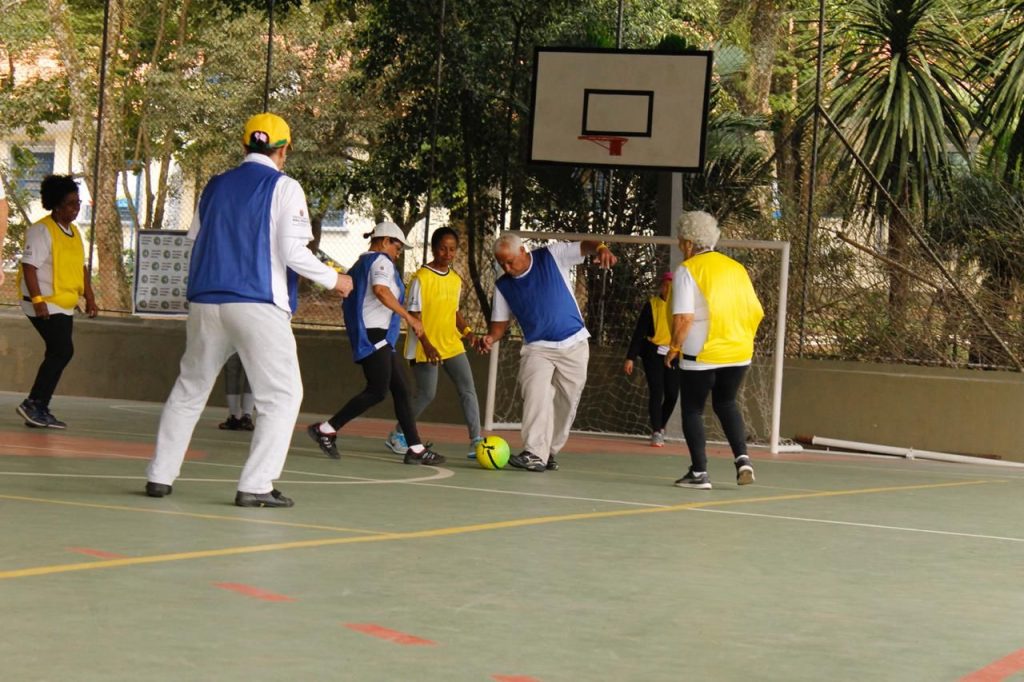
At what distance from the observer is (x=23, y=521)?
24.4ft

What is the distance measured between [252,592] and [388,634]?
0.82 metres

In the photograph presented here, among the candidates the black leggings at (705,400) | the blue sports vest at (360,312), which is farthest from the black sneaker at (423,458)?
the black leggings at (705,400)

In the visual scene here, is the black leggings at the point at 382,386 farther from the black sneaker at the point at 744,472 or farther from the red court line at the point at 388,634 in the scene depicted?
the red court line at the point at 388,634

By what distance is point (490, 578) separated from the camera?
257 inches

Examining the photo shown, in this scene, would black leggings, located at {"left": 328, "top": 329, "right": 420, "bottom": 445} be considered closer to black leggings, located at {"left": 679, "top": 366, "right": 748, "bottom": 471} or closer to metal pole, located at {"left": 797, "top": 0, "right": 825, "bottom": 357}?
black leggings, located at {"left": 679, "top": 366, "right": 748, "bottom": 471}

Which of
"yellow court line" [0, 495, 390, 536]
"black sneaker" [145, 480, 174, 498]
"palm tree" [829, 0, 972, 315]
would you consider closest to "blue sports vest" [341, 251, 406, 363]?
"black sneaker" [145, 480, 174, 498]

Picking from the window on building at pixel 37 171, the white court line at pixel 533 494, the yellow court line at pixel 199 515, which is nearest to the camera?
the yellow court line at pixel 199 515

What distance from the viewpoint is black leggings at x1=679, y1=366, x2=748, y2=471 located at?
415 inches

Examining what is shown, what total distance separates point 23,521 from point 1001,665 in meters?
4.48

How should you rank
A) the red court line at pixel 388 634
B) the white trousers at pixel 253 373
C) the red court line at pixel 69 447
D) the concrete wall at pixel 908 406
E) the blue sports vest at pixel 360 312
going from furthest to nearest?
the concrete wall at pixel 908 406 < the blue sports vest at pixel 360 312 < the red court line at pixel 69 447 < the white trousers at pixel 253 373 < the red court line at pixel 388 634

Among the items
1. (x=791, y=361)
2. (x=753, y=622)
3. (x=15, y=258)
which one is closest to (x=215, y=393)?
(x=791, y=361)

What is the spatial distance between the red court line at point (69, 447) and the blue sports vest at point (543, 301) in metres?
2.57

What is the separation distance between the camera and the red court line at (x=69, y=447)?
1110 centimetres

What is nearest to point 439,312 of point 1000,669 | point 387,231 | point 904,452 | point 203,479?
point 387,231
